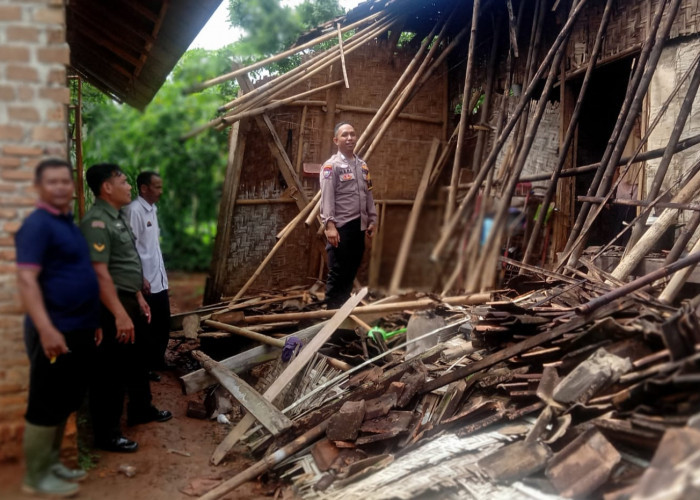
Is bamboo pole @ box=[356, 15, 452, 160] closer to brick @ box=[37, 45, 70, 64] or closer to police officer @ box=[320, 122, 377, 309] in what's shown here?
police officer @ box=[320, 122, 377, 309]

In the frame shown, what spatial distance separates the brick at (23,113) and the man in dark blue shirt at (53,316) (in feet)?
1.22

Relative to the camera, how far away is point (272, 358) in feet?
16.8

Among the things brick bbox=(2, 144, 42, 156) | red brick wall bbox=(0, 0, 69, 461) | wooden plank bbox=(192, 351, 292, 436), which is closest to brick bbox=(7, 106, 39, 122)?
red brick wall bbox=(0, 0, 69, 461)

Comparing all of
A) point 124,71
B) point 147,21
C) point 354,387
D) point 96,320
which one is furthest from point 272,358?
point 124,71

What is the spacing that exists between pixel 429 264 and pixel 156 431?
247 centimetres

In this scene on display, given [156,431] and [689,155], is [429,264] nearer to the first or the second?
[156,431]

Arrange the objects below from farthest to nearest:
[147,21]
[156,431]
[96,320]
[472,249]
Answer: [147,21] → [156,431] → [472,249] → [96,320]

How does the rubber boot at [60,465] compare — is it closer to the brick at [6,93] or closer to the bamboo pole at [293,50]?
the brick at [6,93]

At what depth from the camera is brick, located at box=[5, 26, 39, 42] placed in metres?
3.08

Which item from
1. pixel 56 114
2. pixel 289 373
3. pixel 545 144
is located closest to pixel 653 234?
pixel 545 144

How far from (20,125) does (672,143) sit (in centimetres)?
462

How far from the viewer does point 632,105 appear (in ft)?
16.1

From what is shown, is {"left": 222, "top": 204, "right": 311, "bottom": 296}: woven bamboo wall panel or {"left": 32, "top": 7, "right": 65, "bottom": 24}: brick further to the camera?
{"left": 222, "top": 204, "right": 311, "bottom": 296}: woven bamboo wall panel

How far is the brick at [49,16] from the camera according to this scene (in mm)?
3100
